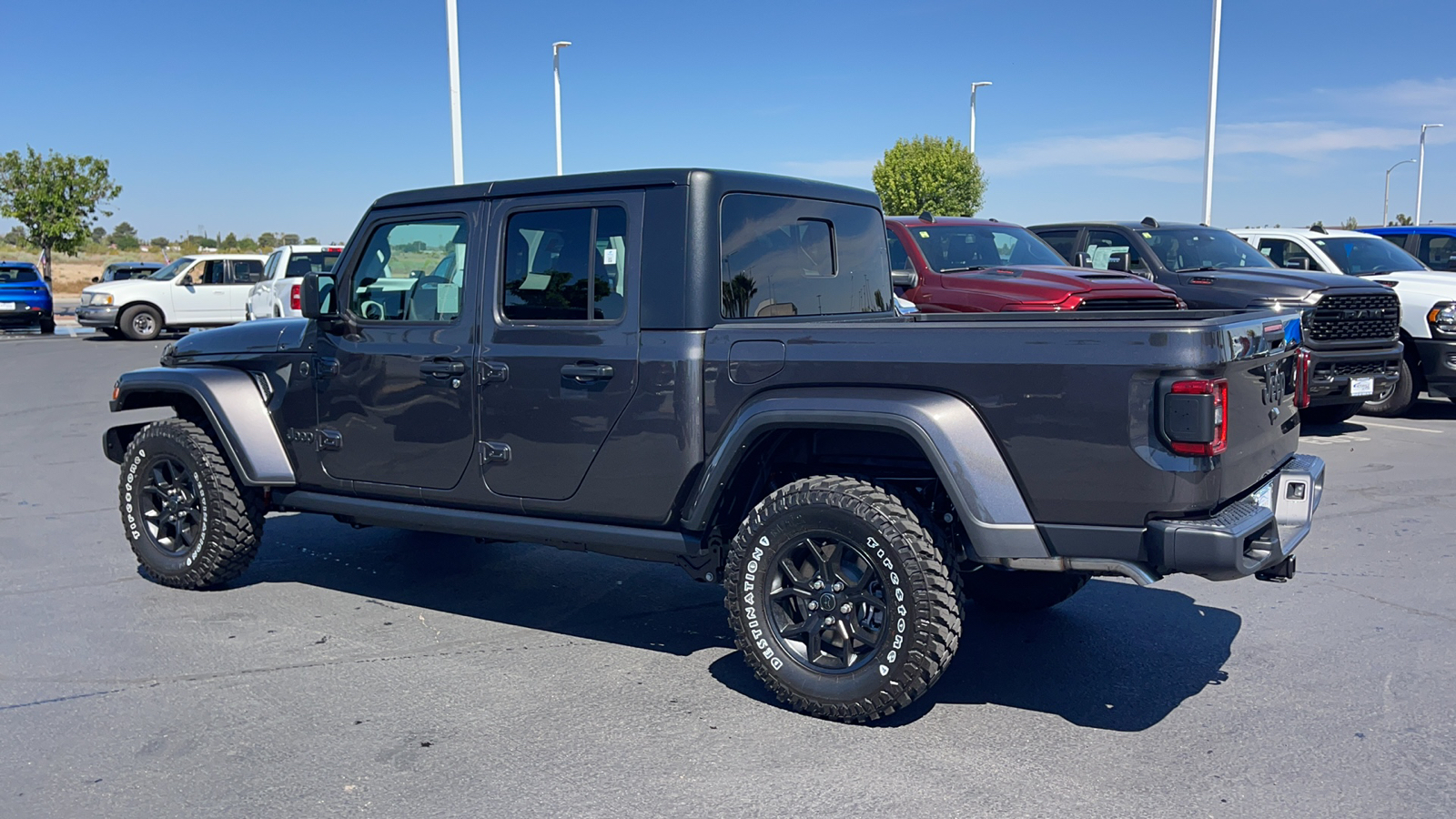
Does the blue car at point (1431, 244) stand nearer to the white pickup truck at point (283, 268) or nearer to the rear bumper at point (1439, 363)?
the rear bumper at point (1439, 363)

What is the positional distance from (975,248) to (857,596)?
6.94m

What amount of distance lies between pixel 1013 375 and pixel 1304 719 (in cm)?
163

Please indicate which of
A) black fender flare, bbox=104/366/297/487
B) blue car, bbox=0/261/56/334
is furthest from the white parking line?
blue car, bbox=0/261/56/334

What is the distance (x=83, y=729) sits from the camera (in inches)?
162

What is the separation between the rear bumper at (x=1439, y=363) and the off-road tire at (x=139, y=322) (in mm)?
22557

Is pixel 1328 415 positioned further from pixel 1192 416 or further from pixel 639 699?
pixel 639 699

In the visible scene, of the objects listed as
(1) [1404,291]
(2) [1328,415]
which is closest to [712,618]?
(2) [1328,415]

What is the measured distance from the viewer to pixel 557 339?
184 inches

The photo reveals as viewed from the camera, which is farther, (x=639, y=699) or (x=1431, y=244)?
(x=1431, y=244)

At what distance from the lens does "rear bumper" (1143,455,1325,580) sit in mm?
3555

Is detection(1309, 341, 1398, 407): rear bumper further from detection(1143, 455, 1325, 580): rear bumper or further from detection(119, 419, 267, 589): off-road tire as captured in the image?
detection(119, 419, 267, 589): off-road tire

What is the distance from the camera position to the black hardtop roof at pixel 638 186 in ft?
14.8

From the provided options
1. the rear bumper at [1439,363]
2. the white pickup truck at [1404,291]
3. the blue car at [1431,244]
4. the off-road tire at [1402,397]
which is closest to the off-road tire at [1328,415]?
the white pickup truck at [1404,291]

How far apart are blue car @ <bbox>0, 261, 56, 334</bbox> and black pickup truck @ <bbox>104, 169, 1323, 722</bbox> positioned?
959 inches
